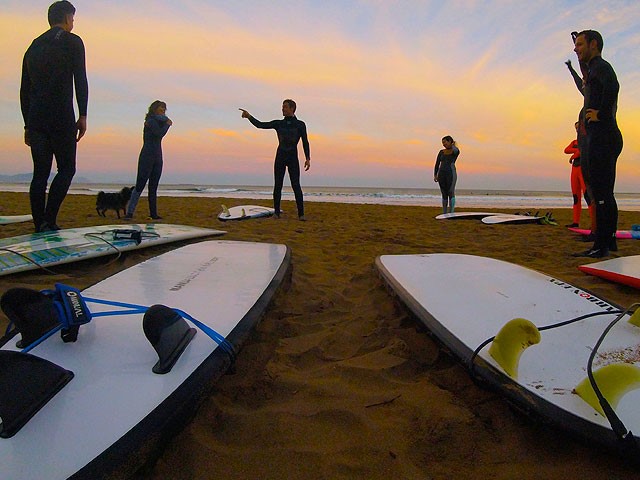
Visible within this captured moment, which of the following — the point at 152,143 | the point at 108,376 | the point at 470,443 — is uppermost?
the point at 152,143

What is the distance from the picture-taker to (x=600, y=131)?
3.40 meters

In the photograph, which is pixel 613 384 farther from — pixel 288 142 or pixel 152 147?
pixel 152 147

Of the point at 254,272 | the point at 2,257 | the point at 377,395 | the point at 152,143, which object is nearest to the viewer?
Result: the point at 377,395

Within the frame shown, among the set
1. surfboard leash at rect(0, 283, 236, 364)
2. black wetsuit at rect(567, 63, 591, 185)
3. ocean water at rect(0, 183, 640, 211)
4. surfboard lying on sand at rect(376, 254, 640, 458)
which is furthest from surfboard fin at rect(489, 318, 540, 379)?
ocean water at rect(0, 183, 640, 211)

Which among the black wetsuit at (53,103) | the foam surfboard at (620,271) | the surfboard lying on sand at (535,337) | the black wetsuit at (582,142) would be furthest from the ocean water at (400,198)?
the surfboard lying on sand at (535,337)

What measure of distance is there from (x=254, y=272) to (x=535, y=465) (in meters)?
1.67

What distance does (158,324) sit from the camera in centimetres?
122

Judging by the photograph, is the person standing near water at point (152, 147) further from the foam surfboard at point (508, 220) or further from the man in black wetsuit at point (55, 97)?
the foam surfboard at point (508, 220)

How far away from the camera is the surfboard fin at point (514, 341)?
1.24m

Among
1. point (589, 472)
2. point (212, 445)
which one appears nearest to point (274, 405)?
point (212, 445)

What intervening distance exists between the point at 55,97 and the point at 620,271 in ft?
14.4

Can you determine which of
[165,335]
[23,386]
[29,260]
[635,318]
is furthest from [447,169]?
[23,386]

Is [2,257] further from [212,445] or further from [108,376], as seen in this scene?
[212,445]

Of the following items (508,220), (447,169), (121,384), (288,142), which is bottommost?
(121,384)
